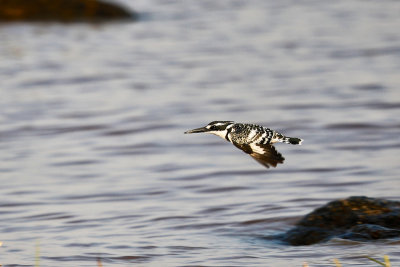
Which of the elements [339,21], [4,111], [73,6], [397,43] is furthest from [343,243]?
[73,6]

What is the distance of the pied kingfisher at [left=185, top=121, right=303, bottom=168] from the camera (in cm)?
445

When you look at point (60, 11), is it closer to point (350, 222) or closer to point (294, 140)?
point (350, 222)

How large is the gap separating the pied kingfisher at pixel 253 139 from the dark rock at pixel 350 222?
5.82 ft

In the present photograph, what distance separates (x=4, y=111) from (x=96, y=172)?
2.67m

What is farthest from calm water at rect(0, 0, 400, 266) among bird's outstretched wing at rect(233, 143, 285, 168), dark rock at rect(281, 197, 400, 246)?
bird's outstretched wing at rect(233, 143, 285, 168)

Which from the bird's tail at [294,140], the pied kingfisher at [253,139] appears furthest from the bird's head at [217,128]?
the bird's tail at [294,140]

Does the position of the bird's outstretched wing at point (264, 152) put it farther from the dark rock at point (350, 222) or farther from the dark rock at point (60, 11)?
the dark rock at point (60, 11)

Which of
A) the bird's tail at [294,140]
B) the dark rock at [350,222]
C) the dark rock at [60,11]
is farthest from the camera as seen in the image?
the dark rock at [60,11]

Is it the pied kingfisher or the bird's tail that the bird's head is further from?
the bird's tail

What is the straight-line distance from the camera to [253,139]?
448cm

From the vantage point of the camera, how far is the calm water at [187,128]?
6.46 meters

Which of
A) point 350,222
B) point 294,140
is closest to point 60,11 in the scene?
point 350,222

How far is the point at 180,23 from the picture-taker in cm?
1584

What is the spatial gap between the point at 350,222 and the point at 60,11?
11.1 metres
